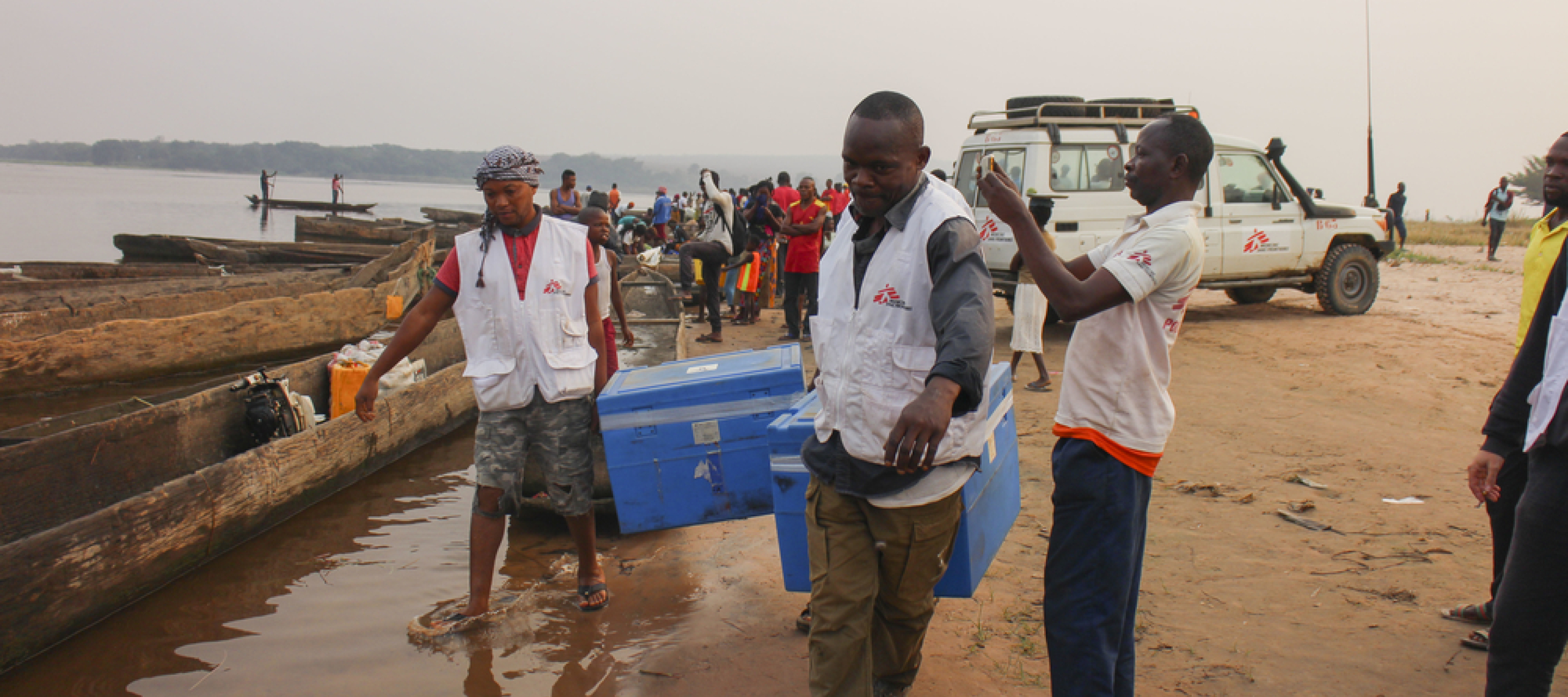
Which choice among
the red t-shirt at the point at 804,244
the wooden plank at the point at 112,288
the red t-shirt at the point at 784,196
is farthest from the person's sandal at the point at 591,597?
the red t-shirt at the point at 784,196

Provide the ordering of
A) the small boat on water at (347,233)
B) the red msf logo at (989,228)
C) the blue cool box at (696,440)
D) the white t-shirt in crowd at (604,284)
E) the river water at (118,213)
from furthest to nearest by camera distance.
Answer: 1. the river water at (118,213)
2. the small boat on water at (347,233)
3. the red msf logo at (989,228)
4. the white t-shirt in crowd at (604,284)
5. the blue cool box at (696,440)

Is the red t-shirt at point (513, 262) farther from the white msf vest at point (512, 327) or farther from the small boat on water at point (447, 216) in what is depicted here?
the small boat on water at point (447, 216)

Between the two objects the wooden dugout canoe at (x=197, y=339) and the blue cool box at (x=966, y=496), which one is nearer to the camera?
the blue cool box at (x=966, y=496)

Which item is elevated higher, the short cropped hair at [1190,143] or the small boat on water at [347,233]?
the small boat on water at [347,233]

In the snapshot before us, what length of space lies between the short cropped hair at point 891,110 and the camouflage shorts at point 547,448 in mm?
1838

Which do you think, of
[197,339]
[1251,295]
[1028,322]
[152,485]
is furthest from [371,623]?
[1251,295]

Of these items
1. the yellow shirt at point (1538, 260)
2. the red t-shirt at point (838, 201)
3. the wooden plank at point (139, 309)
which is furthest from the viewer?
the red t-shirt at point (838, 201)

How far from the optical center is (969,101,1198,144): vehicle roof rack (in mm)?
9461

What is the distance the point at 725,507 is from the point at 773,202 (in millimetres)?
9466

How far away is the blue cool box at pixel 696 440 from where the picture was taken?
320 cm

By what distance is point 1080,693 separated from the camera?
216cm

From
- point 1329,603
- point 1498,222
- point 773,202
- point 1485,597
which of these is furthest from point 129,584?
point 1498,222

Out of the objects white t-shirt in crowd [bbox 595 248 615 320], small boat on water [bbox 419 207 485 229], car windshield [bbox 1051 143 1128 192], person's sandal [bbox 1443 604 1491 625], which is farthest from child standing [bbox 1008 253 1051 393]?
small boat on water [bbox 419 207 485 229]

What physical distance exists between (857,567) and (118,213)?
50822mm
